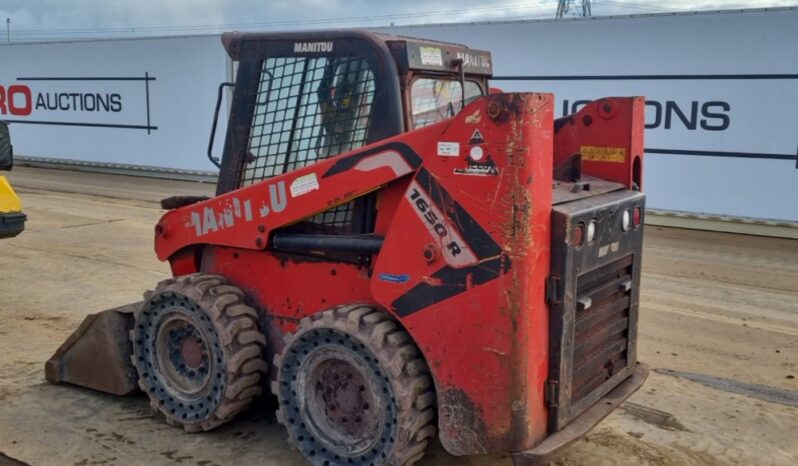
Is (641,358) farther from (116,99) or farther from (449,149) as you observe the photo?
(116,99)

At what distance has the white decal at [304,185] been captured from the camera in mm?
4016

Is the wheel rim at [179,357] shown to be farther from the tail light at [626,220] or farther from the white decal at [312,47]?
the tail light at [626,220]

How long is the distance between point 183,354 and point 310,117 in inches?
60.6

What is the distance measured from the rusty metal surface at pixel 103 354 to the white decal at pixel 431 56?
7.45 ft

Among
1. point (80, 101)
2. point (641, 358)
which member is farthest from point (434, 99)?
point (80, 101)

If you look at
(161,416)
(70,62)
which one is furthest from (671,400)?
(70,62)

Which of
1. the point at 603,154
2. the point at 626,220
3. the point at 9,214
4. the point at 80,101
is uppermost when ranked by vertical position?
the point at 80,101

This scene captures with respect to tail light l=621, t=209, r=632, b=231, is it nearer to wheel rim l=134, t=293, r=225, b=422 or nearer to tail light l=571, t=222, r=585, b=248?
tail light l=571, t=222, r=585, b=248

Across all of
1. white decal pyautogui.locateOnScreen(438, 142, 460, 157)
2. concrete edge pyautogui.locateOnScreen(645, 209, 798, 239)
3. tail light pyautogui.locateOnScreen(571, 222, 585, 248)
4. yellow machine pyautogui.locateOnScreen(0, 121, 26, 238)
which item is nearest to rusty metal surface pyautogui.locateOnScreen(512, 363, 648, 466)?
tail light pyautogui.locateOnScreen(571, 222, 585, 248)

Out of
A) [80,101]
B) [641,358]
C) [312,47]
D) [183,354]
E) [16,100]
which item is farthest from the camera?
[16,100]

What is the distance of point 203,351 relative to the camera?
14.6 ft

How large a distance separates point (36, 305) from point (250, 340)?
3769 millimetres

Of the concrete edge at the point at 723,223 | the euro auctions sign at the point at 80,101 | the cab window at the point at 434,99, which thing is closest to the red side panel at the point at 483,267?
the cab window at the point at 434,99

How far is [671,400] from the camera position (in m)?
5.10
